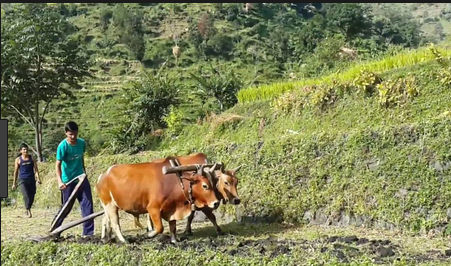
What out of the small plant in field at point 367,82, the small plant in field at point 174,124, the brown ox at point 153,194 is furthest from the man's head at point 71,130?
the small plant in field at point 174,124

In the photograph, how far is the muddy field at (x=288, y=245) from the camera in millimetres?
4758

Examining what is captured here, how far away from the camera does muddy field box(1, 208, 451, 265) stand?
15.6 feet

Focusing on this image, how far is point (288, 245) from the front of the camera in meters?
Result: 5.41

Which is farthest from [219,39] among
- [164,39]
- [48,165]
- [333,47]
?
[48,165]

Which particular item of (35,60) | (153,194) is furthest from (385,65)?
(35,60)

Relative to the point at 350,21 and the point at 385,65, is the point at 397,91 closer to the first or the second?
the point at 385,65

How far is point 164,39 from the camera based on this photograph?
53.2 metres

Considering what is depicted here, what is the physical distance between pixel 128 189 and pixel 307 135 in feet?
8.82

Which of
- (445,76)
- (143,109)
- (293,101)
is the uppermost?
(445,76)

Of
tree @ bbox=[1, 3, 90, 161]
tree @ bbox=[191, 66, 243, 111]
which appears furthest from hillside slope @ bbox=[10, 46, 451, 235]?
tree @ bbox=[1, 3, 90, 161]

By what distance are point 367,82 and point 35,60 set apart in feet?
40.4

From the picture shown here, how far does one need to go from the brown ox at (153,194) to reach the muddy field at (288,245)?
0.93ft

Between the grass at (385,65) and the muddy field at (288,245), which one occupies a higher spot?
the grass at (385,65)

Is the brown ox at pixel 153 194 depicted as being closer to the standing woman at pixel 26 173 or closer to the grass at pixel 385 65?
the standing woman at pixel 26 173
